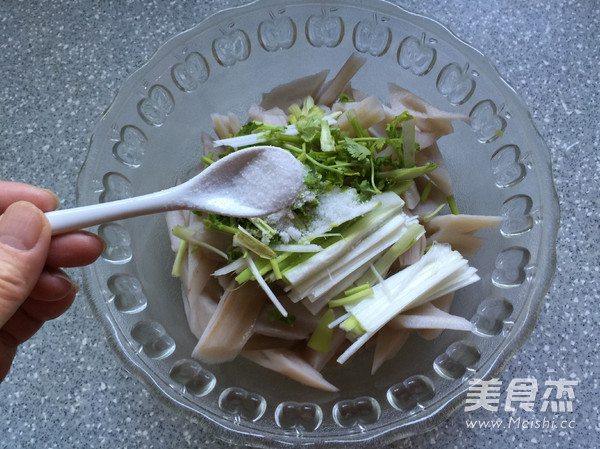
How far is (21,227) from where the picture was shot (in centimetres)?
93

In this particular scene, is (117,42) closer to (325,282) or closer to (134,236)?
(134,236)

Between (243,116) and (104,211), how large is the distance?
531mm

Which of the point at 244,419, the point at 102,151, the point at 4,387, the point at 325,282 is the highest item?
the point at 102,151

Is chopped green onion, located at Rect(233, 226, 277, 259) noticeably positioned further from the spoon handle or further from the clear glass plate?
the clear glass plate

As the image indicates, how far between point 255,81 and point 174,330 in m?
0.65

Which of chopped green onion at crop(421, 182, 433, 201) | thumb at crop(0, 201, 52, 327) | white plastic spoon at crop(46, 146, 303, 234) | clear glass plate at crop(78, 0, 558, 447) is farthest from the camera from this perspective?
chopped green onion at crop(421, 182, 433, 201)

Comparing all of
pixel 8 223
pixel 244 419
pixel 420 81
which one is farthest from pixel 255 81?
pixel 244 419

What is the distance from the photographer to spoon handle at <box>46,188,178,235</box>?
0.99 metres

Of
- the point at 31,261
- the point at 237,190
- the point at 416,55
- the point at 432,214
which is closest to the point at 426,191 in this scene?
the point at 432,214

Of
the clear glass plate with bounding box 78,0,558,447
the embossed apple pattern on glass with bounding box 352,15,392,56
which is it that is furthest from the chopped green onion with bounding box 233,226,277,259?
the embossed apple pattern on glass with bounding box 352,15,392,56

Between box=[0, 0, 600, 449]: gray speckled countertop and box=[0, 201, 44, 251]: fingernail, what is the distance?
1.36 feet

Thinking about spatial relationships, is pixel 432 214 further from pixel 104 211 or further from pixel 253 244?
pixel 104 211

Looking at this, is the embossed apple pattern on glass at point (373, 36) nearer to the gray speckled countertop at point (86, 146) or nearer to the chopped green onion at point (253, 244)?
the gray speckled countertop at point (86, 146)

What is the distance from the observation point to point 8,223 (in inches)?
36.6
